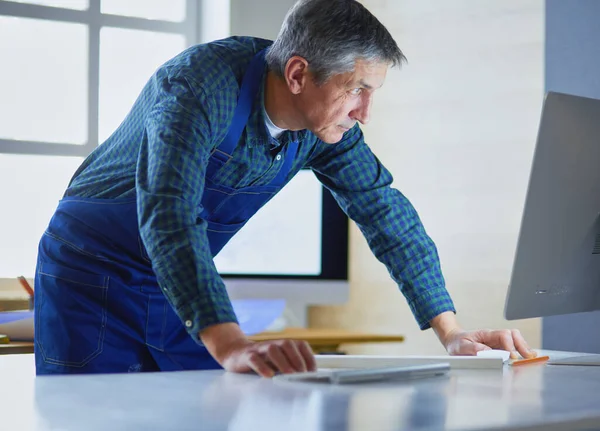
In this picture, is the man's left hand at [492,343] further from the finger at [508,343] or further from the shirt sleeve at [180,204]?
the shirt sleeve at [180,204]

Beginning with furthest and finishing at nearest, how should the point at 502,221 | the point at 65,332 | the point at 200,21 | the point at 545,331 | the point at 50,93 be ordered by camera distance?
the point at 200,21, the point at 50,93, the point at 502,221, the point at 545,331, the point at 65,332

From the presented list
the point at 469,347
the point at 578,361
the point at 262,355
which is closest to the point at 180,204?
the point at 262,355

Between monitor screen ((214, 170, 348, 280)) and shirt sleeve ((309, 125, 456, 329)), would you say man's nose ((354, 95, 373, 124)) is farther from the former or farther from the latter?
monitor screen ((214, 170, 348, 280))

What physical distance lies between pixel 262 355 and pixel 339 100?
1.91 feet

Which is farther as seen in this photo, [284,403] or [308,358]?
[308,358]

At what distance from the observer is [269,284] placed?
9.91 ft

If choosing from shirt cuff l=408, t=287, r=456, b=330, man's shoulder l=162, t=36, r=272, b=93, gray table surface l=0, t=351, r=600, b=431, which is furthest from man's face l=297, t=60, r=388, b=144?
gray table surface l=0, t=351, r=600, b=431

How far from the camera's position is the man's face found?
154cm

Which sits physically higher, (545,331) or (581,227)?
(581,227)

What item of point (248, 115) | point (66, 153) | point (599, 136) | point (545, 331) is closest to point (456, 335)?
point (599, 136)

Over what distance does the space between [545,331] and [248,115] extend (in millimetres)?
1125

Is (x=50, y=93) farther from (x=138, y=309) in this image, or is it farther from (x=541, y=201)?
(x=541, y=201)

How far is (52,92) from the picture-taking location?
338 centimetres

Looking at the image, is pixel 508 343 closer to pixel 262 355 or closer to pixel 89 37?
pixel 262 355
